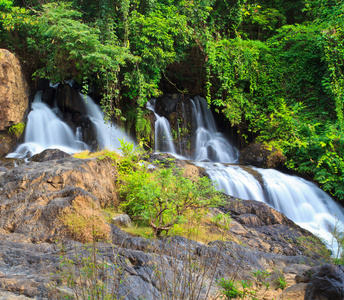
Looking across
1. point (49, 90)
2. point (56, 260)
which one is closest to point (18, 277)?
point (56, 260)

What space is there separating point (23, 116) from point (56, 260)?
9.22 meters

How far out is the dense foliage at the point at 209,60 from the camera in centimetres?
1063

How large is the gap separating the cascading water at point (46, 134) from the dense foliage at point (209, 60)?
162cm

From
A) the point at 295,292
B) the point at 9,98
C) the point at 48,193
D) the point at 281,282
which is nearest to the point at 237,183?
the point at 281,282

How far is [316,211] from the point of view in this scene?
9.92 metres

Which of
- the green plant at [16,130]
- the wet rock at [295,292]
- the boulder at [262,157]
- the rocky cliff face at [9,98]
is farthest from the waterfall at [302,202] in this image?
the rocky cliff face at [9,98]

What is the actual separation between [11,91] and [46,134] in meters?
1.90

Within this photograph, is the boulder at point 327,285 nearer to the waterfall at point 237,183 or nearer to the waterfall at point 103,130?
the waterfall at point 237,183

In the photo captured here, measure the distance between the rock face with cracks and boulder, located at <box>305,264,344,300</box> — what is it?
1.11 ft

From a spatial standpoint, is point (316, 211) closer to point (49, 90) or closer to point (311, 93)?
point (311, 93)

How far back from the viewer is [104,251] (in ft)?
11.2

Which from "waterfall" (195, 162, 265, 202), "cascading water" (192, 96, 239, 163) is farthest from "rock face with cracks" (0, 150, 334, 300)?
"cascading water" (192, 96, 239, 163)

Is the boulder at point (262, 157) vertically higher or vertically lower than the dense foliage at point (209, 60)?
lower

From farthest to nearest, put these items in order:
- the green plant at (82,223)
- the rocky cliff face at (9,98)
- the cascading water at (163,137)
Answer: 1. the cascading water at (163,137)
2. the rocky cliff face at (9,98)
3. the green plant at (82,223)
